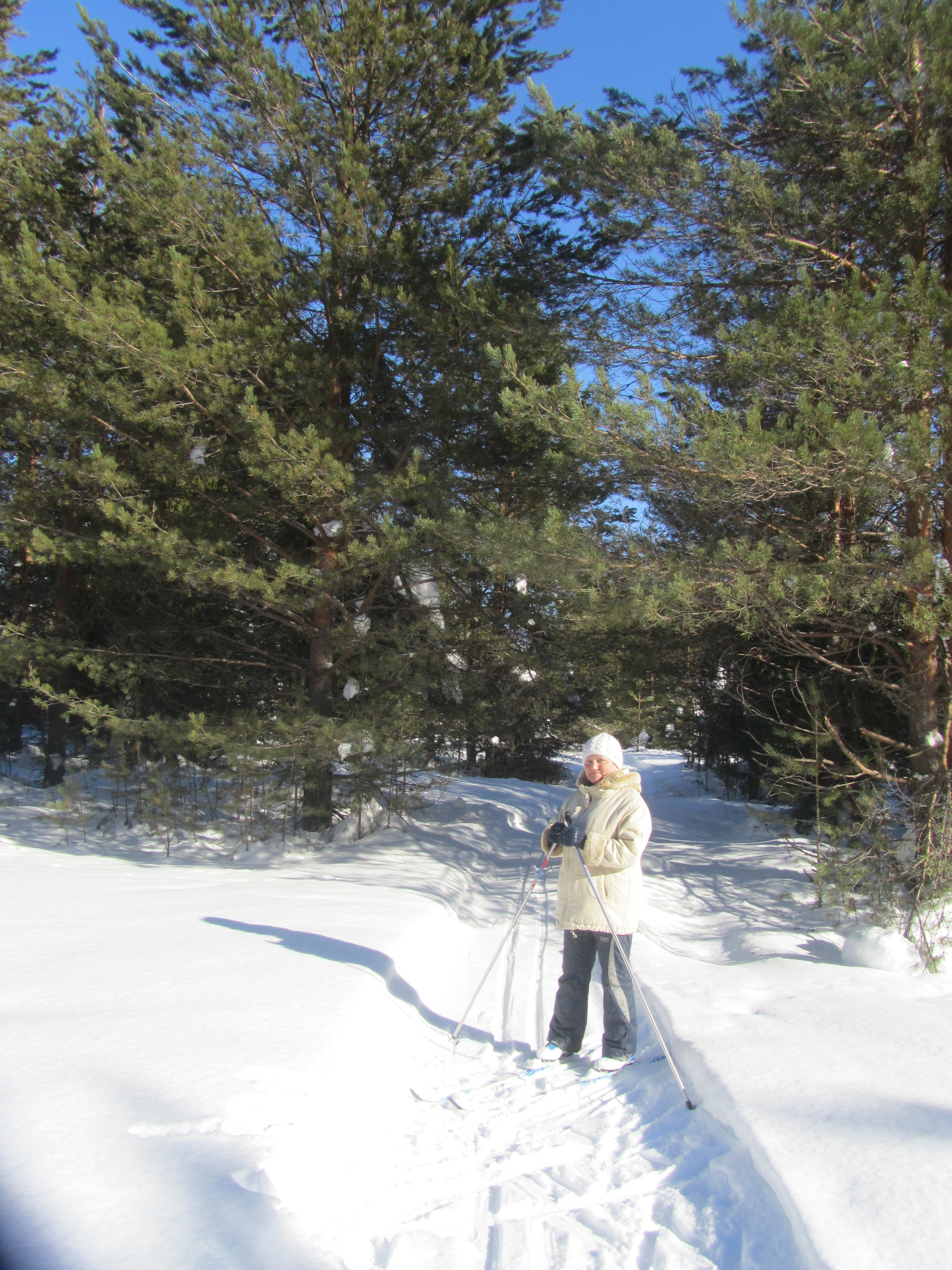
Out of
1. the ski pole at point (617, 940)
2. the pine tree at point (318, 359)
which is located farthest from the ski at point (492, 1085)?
the pine tree at point (318, 359)

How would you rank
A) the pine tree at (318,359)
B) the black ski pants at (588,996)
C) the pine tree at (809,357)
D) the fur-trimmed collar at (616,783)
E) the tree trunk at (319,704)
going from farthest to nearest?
the tree trunk at (319,704) → the pine tree at (318,359) → the pine tree at (809,357) → the fur-trimmed collar at (616,783) → the black ski pants at (588,996)

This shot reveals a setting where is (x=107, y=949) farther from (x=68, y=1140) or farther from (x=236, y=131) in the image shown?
(x=236, y=131)

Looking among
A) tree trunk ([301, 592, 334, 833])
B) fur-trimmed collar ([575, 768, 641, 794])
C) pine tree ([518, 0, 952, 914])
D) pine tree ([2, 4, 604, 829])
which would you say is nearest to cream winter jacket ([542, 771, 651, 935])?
fur-trimmed collar ([575, 768, 641, 794])

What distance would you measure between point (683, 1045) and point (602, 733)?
1677 millimetres

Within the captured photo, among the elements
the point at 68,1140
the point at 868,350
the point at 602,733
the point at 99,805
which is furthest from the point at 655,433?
the point at 99,805

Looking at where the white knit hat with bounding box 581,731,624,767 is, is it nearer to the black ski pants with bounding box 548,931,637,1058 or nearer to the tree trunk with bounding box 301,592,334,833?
the black ski pants with bounding box 548,931,637,1058

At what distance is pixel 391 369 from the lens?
9180 mm

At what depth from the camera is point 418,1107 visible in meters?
3.51

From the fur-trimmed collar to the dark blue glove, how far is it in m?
0.26

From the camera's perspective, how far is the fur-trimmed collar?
418cm

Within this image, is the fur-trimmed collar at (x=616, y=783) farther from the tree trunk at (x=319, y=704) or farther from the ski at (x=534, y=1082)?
the tree trunk at (x=319, y=704)

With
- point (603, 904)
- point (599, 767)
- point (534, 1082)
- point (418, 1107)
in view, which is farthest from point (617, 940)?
point (418, 1107)

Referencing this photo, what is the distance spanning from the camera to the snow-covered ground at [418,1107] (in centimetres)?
239

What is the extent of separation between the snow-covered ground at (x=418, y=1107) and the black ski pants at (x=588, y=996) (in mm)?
206
